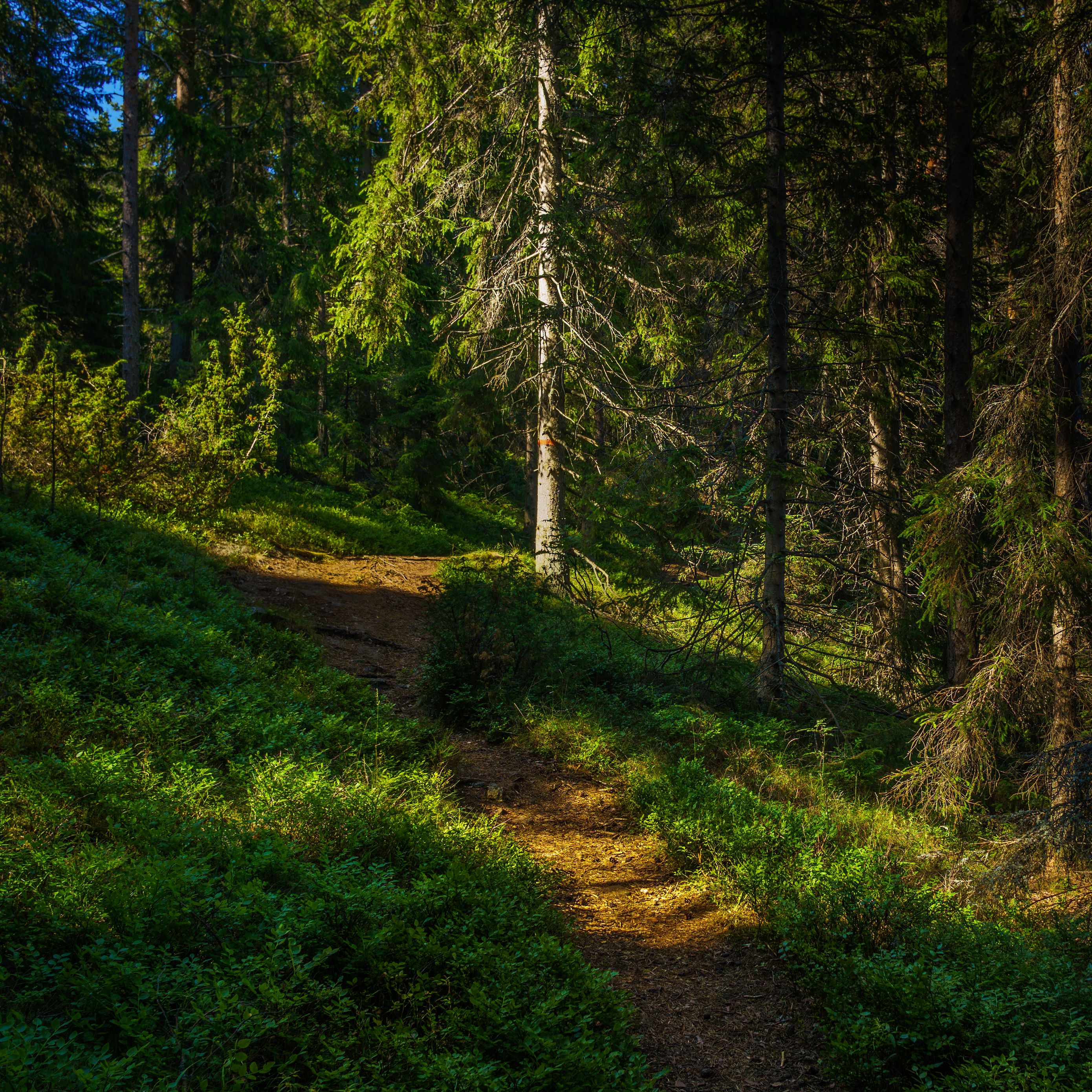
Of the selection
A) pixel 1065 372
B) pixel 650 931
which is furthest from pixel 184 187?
A: pixel 650 931

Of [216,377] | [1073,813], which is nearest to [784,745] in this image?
[1073,813]

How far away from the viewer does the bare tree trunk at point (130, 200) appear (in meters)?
13.7

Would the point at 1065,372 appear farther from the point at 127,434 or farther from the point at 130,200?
the point at 130,200

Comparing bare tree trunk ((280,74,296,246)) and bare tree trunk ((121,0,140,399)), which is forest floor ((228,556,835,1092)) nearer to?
bare tree trunk ((121,0,140,399))

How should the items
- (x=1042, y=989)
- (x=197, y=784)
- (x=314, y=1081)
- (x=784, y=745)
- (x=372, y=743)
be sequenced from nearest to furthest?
(x=314, y=1081) < (x=1042, y=989) < (x=197, y=784) < (x=372, y=743) < (x=784, y=745)

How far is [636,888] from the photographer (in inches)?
203

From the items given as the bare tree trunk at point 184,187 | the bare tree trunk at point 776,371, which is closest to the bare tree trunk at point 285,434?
the bare tree trunk at point 184,187

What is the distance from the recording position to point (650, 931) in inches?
183

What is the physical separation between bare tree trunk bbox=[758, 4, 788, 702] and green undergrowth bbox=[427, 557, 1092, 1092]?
996mm

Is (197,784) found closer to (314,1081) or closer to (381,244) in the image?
(314,1081)

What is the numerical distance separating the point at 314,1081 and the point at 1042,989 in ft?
11.2

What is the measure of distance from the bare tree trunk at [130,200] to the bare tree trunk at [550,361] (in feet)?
26.2

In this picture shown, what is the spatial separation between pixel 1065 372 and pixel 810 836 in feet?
14.7

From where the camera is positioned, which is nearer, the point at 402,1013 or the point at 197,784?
the point at 402,1013
